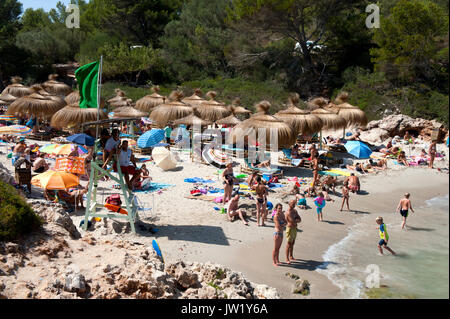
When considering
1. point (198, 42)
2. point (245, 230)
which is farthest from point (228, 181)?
point (198, 42)

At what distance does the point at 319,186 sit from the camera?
13594 millimetres

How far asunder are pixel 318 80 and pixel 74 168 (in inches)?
1036

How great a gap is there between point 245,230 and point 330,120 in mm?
11365

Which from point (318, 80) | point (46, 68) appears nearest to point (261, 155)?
point (318, 80)

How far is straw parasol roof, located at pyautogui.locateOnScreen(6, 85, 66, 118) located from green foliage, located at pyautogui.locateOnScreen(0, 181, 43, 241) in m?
14.7

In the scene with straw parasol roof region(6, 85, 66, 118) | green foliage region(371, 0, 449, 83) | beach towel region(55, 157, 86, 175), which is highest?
green foliage region(371, 0, 449, 83)

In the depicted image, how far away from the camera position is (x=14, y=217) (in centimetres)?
568

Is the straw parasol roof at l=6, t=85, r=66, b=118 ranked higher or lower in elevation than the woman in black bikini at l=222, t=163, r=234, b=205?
higher

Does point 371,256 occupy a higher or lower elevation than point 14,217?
lower

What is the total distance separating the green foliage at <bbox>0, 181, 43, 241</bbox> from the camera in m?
5.52

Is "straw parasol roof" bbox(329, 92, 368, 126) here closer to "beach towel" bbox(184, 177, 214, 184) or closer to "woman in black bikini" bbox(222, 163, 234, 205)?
"beach towel" bbox(184, 177, 214, 184)

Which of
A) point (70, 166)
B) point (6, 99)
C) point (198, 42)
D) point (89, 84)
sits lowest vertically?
point (70, 166)

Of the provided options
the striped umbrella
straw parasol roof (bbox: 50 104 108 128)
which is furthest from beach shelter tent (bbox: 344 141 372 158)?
the striped umbrella

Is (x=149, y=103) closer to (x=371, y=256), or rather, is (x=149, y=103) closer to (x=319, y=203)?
(x=319, y=203)
